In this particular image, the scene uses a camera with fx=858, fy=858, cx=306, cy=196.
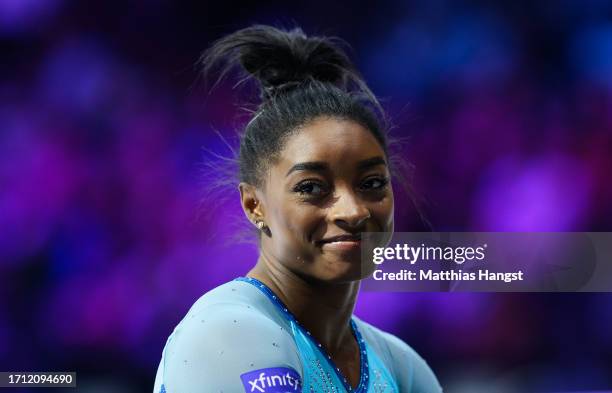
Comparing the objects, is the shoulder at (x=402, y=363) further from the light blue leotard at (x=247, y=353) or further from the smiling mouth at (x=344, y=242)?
the smiling mouth at (x=344, y=242)

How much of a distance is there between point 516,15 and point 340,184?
112 inches

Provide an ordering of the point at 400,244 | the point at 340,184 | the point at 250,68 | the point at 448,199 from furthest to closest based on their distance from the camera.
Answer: the point at 448,199 → the point at 400,244 → the point at 250,68 → the point at 340,184

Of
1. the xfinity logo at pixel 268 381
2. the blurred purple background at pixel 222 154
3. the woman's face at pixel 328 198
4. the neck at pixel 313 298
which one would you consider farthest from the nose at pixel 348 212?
the blurred purple background at pixel 222 154

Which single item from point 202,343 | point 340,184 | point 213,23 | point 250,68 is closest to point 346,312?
point 340,184

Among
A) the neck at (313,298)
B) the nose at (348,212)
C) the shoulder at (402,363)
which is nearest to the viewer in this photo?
the nose at (348,212)

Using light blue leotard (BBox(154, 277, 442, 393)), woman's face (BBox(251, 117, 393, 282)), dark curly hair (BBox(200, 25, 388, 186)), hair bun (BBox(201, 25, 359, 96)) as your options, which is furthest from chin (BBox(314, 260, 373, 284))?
hair bun (BBox(201, 25, 359, 96))

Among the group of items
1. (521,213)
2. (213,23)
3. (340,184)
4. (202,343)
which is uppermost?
(213,23)

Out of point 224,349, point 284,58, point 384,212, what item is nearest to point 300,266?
point 384,212

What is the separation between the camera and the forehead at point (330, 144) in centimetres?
173

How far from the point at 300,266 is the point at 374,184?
228 mm

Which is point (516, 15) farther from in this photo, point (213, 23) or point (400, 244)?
point (400, 244)

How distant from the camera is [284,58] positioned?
2.09 meters

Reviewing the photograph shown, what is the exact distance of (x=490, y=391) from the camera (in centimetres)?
387

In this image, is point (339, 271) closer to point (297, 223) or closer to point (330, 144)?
point (297, 223)
